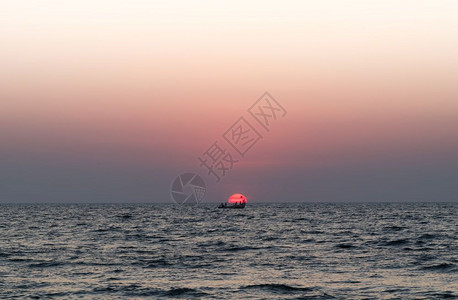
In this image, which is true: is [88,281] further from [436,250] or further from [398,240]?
[398,240]

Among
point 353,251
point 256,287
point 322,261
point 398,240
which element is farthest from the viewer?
point 398,240

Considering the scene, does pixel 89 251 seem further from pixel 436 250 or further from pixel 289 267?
pixel 436 250

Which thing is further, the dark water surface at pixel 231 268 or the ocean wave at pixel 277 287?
the ocean wave at pixel 277 287

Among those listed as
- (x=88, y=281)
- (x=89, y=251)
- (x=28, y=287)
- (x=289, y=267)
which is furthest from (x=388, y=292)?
(x=89, y=251)

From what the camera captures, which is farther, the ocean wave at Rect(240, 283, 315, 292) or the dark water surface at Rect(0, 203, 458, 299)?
the ocean wave at Rect(240, 283, 315, 292)

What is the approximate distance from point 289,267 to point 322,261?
4.19 meters

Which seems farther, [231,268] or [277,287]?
[231,268]

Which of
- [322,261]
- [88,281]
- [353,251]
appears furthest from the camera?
[353,251]

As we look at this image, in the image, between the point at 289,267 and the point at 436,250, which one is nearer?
the point at 289,267

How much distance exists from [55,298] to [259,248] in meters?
25.9

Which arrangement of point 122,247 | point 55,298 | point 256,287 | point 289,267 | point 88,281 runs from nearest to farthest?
point 55,298, point 256,287, point 88,281, point 289,267, point 122,247

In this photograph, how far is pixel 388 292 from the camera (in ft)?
95.3

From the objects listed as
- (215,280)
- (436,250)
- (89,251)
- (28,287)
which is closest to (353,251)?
(436,250)

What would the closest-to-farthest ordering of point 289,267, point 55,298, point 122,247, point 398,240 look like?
1. point 55,298
2. point 289,267
3. point 122,247
4. point 398,240
